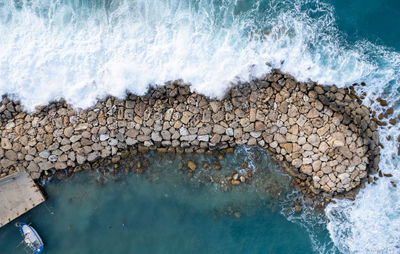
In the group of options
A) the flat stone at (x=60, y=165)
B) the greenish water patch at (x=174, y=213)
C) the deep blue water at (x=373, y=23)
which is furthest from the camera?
the deep blue water at (x=373, y=23)

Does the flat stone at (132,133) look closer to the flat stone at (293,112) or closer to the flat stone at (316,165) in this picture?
the flat stone at (293,112)

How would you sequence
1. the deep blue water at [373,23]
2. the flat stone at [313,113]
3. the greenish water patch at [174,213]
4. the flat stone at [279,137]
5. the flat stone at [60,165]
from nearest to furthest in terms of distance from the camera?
the flat stone at [313,113], the flat stone at [279,137], the greenish water patch at [174,213], the flat stone at [60,165], the deep blue water at [373,23]

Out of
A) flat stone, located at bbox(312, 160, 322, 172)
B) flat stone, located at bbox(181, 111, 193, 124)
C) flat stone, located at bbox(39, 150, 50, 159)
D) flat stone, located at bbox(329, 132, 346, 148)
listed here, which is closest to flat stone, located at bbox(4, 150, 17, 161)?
flat stone, located at bbox(39, 150, 50, 159)

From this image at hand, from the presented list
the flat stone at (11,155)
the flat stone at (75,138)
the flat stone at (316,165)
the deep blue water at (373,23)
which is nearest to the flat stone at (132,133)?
the flat stone at (75,138)

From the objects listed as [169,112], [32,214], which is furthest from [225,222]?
[32,214]

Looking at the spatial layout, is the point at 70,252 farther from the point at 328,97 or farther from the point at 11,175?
the point at 328,97

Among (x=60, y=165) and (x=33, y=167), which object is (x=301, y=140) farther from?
(x=33, y=167)

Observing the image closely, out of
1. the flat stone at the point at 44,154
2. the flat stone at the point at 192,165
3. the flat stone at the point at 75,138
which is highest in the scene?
the flat stone at the point at 75,138
